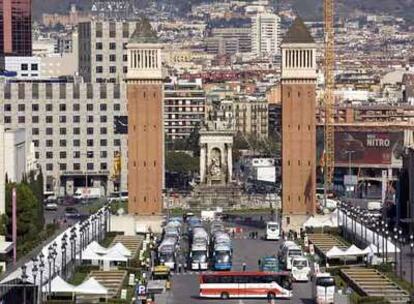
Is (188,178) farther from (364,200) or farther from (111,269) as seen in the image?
(111,269)

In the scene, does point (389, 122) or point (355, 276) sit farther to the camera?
point (389, 122)

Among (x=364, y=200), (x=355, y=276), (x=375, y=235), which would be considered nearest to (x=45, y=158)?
(x=364, y=200)

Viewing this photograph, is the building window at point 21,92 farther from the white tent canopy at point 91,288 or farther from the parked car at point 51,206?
the white tent canopy at point 91,288

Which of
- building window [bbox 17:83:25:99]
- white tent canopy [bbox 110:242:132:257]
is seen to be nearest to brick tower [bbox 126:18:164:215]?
white tent canopy [bbox 110:242:132:257]

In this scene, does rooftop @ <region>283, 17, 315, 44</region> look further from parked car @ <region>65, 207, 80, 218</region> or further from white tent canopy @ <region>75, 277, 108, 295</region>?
white tent canopy @ <region>75, 277, 108, 295</region>

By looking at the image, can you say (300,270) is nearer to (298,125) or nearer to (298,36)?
(298,125)
